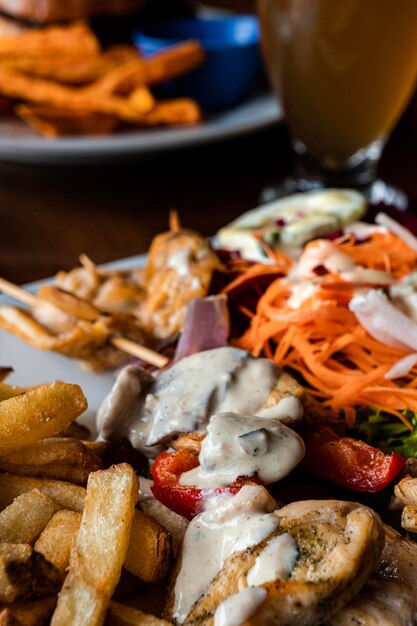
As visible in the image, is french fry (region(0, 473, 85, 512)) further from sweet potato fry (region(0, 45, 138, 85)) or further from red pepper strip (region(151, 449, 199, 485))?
sweet potato fry (region(0, 45, 138, 85))

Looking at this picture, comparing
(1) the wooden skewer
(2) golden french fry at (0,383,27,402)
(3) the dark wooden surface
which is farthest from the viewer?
(3) the dark wooden surface

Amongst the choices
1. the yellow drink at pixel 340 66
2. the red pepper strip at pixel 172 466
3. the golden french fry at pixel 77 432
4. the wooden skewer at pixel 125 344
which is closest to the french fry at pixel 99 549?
the red pepper strip at pixel 172 466

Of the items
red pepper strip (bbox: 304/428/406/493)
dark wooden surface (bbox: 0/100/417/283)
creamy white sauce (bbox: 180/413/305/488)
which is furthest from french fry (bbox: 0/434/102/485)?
dark wooden surface (bbox: 0/100/417/283)

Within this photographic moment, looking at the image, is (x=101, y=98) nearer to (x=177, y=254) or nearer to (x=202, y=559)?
(x=177, y=254)

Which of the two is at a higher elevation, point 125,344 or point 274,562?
point 274,562

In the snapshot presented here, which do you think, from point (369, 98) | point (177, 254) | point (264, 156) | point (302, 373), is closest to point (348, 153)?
point (369, 98)

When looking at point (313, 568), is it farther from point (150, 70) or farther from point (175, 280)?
point (150, 70)

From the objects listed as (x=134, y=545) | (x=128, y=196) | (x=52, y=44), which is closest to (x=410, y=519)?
(x=134, y=545)
